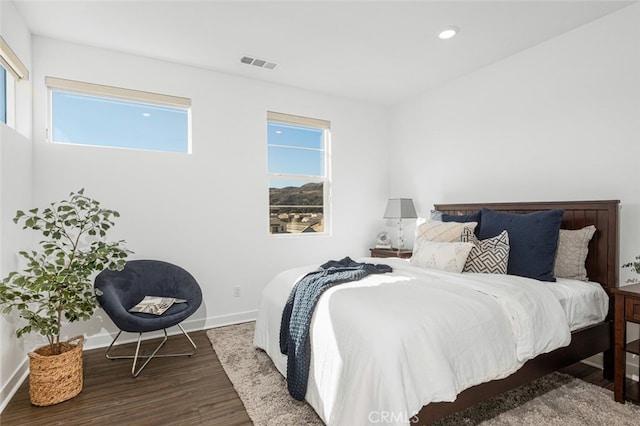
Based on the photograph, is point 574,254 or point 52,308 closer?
point 52,308

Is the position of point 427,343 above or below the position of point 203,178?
below

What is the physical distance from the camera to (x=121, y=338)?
310cm

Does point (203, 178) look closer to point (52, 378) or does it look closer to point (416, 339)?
point (52, 378)

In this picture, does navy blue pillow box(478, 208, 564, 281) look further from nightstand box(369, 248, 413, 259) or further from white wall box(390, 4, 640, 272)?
nightstand box(369, 248, 413, 259)

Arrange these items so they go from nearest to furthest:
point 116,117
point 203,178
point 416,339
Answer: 1. point 416,339
2. point 116,117
3. point 203,178

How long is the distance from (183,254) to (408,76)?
3134 mm

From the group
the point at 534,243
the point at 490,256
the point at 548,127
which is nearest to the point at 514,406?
the point at 490,256

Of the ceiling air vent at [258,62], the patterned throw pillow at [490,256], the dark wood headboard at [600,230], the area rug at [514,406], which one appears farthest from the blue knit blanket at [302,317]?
the ceiling air vent at [258,62]

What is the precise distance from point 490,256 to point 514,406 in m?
1.00

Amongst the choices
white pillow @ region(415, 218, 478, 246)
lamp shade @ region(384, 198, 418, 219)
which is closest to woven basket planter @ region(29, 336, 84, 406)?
white pillow @ region(415, 218, 478, 246)

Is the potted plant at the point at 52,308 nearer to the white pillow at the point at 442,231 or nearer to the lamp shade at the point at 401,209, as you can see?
the white pillow at the point at 442,231

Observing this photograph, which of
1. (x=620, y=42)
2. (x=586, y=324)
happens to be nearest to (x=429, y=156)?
(x=620, y=42)

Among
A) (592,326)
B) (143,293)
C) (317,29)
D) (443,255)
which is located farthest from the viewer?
(143,293)

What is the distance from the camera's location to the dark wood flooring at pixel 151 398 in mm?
1946
